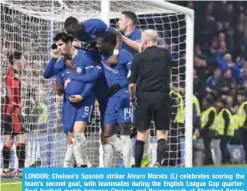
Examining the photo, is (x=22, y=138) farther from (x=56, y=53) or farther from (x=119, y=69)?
(x=119, y=69)

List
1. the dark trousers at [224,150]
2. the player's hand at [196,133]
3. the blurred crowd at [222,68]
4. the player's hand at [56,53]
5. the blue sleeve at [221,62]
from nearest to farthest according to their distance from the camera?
1. the player's hand at [56,53]
2. the player's hand at [196,133]
3. the dark trousers at [224,150]
4. the blurred crowd at [222,68]
5. the blue sleeve at [221,62]

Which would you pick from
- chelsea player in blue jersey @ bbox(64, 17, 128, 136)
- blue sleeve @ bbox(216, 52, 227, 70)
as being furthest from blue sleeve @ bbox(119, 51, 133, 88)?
blue sleeve @ bbox(216, 52, 227, 70)

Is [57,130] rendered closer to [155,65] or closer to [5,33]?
[5,33]

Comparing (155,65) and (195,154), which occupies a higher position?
(155,65)

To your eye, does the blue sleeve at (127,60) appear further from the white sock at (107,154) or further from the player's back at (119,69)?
the white sock at (107,154)

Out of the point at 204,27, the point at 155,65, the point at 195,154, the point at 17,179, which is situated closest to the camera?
the point at 155,65

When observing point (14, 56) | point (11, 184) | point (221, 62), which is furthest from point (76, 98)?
point (221, 62)

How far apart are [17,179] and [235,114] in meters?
8.84

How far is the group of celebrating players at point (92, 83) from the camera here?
42.5 feet

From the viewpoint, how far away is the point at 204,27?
2808 centimetres

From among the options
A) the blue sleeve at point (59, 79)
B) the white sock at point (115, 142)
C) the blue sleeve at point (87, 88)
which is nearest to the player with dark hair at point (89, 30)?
the blue sleeve at point (87, 88)

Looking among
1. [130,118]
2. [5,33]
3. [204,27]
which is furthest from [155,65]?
[204,27]

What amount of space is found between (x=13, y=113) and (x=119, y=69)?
3.06 m

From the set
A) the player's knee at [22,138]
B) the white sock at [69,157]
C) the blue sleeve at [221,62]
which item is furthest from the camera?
the blue sleeve at [221,62]
